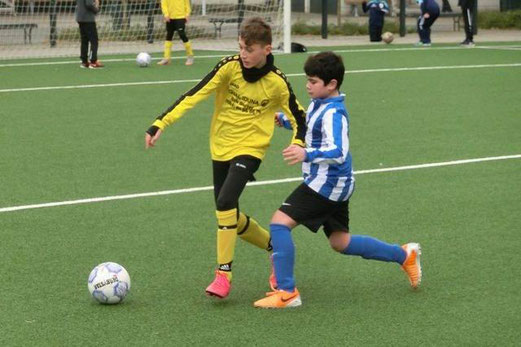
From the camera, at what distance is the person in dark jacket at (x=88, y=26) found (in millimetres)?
20141

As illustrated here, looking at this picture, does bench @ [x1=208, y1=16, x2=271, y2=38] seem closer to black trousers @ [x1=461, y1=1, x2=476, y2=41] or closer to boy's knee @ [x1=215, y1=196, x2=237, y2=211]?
black trousers @ [x1=461, y1=1, x2=476, y2=41]

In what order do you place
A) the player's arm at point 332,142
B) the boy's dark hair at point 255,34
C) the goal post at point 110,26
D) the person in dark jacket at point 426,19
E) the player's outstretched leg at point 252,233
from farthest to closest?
1. the person in dark jacket at point 426,19
2. the goal post at point 110,26
3. the player's outstretched leg at point 252,233
4. the boy's dark hair at point 255,34
5. the player's arm at point 332,142

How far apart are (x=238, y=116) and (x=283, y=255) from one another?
3.30ft

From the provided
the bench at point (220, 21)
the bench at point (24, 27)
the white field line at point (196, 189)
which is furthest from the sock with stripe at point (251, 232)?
the bench at point (220, 21)

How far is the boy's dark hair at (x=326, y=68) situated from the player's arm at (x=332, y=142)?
197 millimetres

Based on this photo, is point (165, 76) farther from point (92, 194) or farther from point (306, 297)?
point (306, 297)

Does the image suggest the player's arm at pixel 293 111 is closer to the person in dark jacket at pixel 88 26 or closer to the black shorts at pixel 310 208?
the black shorts at pixel 310 208

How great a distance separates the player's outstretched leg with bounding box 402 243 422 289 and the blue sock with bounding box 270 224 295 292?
79 cm

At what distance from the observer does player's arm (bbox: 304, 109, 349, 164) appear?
6422 mm

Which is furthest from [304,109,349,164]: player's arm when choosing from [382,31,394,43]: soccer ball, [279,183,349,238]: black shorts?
[382,31,394,43]: soccer ball

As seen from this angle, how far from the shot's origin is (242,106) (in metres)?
7.07

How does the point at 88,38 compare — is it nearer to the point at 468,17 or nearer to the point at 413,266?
the point at 468,17

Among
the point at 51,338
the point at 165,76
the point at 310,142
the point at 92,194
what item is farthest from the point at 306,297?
the point at 165,76

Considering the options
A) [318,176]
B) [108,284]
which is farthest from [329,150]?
[108,284]
